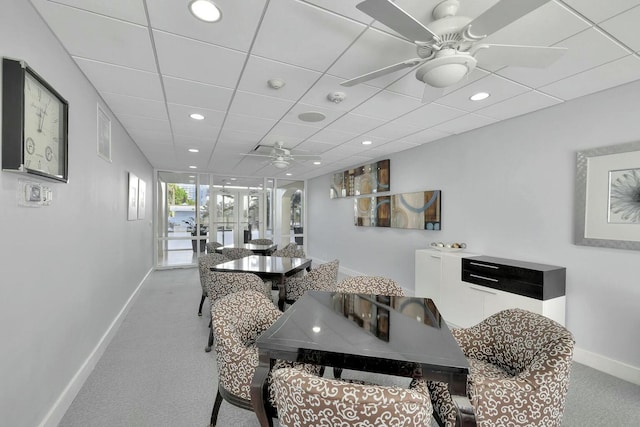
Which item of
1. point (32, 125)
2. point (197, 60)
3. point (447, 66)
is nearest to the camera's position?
point (32, 125)

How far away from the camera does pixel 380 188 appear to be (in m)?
6.04

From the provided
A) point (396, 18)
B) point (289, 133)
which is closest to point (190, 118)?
point (289, 133)

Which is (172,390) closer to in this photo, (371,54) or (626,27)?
(371,54)

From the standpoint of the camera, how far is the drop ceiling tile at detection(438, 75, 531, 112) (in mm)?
2678

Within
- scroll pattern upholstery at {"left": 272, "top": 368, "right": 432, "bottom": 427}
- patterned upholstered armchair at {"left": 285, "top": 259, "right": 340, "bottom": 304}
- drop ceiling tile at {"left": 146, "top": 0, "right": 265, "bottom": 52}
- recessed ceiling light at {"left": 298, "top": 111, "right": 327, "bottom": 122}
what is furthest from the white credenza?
drop ceiling tile at {"left": 146, "top": 0, "right": 265, "bottom": 52}

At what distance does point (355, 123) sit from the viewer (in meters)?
3.85

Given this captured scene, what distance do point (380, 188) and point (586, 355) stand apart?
396 centimetres

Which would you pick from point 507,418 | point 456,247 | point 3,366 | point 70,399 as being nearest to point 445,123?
point 456,247

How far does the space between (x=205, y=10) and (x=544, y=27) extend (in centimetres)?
217

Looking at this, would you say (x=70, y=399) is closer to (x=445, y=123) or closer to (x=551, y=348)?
(x=551, y=348)

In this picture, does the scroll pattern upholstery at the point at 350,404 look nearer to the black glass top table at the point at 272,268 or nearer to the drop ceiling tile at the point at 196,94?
the black glass top table at the point at 272,268

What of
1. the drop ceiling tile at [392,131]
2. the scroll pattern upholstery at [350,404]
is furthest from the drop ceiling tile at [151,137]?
the scroll pattern upholstery at [350,404]

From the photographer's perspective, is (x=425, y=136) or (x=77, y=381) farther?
(x=425, y=136)

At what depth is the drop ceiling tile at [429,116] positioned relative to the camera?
3.33 metres
